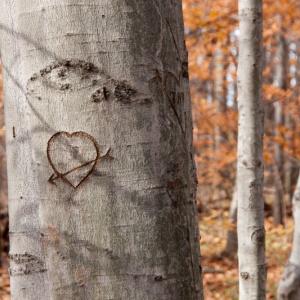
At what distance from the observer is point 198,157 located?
10469 mm

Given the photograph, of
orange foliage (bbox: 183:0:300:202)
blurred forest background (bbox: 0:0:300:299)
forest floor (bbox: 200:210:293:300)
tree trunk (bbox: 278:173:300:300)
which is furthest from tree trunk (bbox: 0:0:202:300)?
forest floor (bbox: 200:210:293:300)

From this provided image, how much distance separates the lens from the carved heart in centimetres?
92

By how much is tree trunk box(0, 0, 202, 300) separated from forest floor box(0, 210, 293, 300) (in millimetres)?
6199

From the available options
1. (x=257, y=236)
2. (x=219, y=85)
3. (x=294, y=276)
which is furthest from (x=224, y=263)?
(x=257, y=236)

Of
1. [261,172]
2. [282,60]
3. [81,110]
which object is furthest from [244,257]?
[282,60]

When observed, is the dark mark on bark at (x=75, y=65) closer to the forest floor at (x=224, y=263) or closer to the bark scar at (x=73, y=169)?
the bark scar at (x=73, y=169)

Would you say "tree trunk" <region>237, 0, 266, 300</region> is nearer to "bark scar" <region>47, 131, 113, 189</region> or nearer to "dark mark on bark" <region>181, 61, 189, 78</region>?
"dark mark on bark" <region>181, 61, 189, 78</region>

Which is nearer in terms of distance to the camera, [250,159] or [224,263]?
[250,159]

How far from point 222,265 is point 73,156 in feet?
27.7

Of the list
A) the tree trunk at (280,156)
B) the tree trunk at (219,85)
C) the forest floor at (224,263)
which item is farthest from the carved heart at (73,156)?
the tree trunk at (280,156)

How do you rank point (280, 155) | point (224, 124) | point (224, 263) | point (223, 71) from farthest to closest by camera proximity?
point (280, 155)
point (223, 71)
point (224, 124)
point (224, 263)

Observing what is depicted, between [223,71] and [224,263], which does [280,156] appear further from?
[224,263]

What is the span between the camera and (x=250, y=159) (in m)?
2.69

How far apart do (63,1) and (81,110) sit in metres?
0.20
